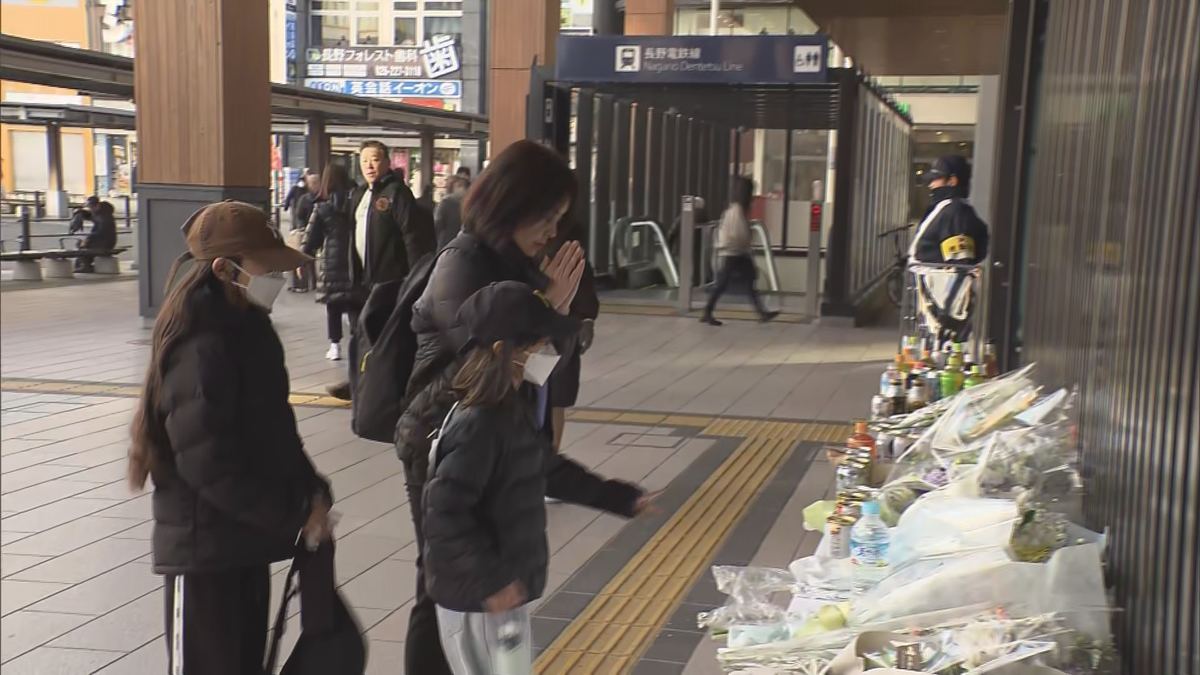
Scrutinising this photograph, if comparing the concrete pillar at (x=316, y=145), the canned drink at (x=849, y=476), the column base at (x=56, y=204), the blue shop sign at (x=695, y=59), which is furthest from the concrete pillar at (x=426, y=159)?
the canned drink at (x=849, y=476)

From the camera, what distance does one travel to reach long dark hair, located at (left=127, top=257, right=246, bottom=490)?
99.1 inches

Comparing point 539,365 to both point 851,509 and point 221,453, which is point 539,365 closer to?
point 221,453

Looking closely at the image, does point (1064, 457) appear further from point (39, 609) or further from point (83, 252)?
point (83, 252)

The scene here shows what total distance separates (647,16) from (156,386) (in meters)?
17.5

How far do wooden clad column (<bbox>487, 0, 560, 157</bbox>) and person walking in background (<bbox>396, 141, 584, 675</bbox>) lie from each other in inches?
499

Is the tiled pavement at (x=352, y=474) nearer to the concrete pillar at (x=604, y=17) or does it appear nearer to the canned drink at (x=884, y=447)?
the canned drink at (x=884, y=447)

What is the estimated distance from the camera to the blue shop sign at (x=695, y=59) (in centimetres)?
1191

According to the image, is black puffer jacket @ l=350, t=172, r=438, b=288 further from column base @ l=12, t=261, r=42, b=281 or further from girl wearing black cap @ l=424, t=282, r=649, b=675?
column base @ l=12, t=261, r=42, b=281

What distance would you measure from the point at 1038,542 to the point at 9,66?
10.9m

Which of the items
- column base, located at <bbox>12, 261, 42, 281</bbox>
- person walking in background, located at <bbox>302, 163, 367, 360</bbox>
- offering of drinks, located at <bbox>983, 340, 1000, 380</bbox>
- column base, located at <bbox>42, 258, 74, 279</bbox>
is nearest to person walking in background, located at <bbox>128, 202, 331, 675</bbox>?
offering of drinks, located at <bbox>983, 340, 1000, 380</bbox>

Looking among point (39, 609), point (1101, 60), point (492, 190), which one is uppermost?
point (1101, 60)

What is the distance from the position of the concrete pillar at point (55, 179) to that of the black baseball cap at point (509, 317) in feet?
76.8

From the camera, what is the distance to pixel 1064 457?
2.95m

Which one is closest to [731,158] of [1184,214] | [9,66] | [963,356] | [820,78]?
[820,78]
